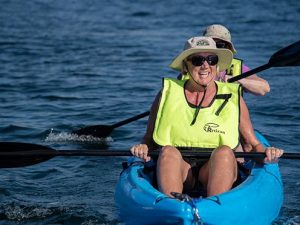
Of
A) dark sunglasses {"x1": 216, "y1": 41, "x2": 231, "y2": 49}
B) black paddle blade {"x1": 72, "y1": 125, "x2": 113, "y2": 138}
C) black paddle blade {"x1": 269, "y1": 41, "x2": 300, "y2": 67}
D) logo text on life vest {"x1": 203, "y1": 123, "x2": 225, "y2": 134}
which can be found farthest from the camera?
black paddle blade {"x1": 72, "y1": 125, "x2": 113, "y2": 138}

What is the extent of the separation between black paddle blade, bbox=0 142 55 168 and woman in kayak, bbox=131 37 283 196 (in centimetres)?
96

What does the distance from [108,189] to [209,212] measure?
2.43 meters

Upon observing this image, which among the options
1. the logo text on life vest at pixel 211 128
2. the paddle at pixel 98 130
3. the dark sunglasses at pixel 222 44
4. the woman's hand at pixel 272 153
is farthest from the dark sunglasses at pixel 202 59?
the paddle at pixel 98 130

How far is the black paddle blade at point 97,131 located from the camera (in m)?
8.89

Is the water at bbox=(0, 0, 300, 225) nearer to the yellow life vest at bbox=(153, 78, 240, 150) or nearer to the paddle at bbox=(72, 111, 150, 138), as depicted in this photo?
the paddle at bbox=(72, 111, 150, 138)

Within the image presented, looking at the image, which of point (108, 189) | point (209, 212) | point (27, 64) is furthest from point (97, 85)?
point (209, 212)

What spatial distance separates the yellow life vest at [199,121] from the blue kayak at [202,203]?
0.32 m

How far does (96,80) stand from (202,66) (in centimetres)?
679

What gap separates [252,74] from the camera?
7.12 meters

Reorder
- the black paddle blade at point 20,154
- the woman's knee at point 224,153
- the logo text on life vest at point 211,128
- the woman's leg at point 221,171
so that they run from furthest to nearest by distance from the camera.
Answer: the black paddle blade at point 20,154 → the logo text on life vest at point 211,128 → the woman's knee at point 224,153 → the woman's leg at point 221,171

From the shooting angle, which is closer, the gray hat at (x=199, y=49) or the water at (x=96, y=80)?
the gray hat at (x=199, y=49)

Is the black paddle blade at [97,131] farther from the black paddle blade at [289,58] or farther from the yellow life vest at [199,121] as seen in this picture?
the yellow life vest at [199,121]

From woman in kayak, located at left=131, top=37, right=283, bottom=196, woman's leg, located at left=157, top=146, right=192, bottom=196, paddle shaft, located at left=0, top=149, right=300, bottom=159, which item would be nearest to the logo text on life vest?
woman in kayak, located at left=131, top=37, right=283, bottom=196

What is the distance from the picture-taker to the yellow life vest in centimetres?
562
